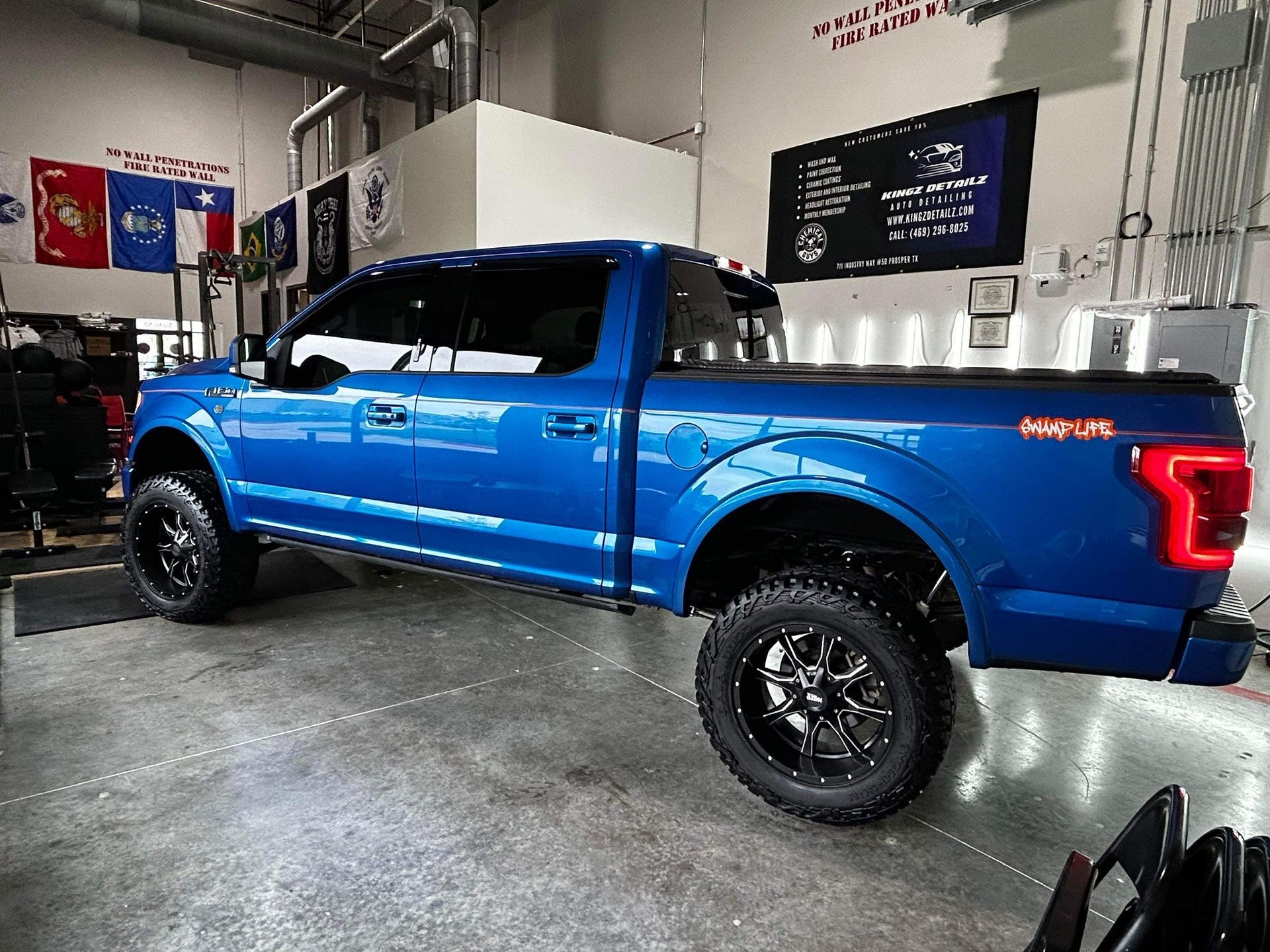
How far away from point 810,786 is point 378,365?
222 cm

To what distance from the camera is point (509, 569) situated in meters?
2.81

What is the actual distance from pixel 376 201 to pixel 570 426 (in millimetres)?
7245

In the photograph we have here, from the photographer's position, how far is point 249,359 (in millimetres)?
3387

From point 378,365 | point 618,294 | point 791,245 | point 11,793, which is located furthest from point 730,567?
point 791,245

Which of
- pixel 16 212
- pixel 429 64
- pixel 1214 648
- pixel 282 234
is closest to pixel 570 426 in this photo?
pixel 1214 648

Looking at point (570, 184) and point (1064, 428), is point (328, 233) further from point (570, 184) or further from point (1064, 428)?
point (1064, 428)

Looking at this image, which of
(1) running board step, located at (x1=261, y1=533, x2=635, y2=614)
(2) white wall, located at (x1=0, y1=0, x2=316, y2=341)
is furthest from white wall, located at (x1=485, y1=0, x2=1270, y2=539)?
(2) white wall, located at (x1=0, y1=0, x2=316, y2=341)

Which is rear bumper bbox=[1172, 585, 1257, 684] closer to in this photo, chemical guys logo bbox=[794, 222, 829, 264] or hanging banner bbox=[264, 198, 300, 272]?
chemical guys logo bbox=[794, 222, 829, 264]

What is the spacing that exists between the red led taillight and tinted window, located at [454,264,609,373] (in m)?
1.63

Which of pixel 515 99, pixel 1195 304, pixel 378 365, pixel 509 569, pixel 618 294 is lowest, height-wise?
pixel 509 569

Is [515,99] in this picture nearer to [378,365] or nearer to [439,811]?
[378,365]

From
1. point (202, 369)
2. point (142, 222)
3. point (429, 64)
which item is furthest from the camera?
point (142, 222)

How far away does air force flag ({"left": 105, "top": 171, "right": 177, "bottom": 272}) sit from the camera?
1220 centimetres

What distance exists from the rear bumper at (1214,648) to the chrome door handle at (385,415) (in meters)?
2.52
